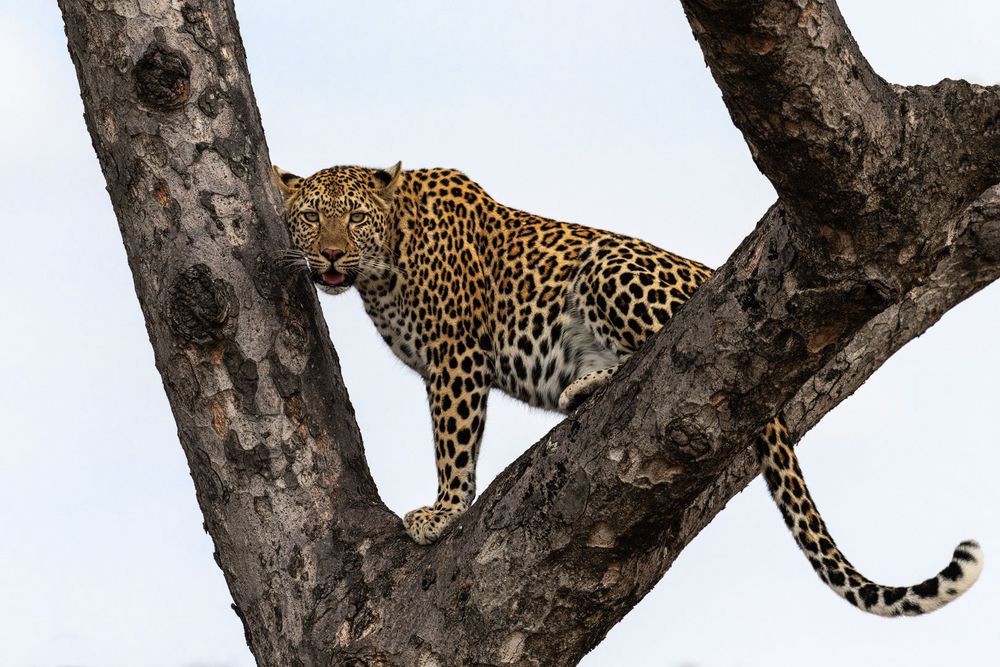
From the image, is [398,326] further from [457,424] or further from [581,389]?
[581,389]

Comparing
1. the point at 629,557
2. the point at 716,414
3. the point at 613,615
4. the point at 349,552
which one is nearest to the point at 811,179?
the point at 716,414

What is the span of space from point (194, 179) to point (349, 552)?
6.99ft

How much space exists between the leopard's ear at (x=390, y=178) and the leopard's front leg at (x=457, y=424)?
131 cm

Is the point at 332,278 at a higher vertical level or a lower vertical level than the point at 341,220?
lower

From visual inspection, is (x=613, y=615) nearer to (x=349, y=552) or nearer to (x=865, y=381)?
(x=349, y=552)

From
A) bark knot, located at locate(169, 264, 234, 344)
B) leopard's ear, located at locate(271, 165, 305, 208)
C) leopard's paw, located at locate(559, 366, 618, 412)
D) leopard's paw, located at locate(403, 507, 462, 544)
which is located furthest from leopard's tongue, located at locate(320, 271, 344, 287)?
leopard's paw, located at locate(559, 366, 618, 412)

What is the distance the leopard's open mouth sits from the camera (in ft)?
28.9

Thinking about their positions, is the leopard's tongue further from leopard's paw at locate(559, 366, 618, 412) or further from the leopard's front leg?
leopard's paw at locate(559, 366, 618, 412)

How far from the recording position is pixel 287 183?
9414mm

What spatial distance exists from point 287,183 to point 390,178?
0.70 metres


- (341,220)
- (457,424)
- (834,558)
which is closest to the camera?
(834,558)

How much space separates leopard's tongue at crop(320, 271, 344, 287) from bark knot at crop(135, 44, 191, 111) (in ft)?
5.82

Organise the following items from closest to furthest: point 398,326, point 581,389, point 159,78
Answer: point 159,78 < point 581,389 < point 398,326

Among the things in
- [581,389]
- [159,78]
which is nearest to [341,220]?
[159,78]
